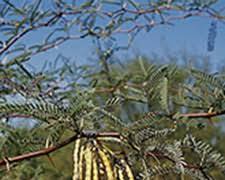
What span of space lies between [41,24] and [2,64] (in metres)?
0.15

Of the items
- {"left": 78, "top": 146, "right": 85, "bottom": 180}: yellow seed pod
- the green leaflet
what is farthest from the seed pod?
the green leaflet

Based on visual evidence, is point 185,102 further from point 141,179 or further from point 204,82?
point 141,179

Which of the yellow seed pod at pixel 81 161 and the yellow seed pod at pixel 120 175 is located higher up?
the yellow seed pod at pixel 81 161

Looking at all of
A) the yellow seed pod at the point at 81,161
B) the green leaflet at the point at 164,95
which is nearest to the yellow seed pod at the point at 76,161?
the yellow seed pod at the point at 81,161

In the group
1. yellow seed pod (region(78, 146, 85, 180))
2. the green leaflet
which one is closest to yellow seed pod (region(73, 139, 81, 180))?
yellow seed pod (region(78, 146, 85, 180))

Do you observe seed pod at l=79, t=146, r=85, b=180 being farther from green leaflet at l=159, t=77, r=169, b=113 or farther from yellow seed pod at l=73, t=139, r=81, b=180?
green leaflet at l=159, t=77, r=169, b=113

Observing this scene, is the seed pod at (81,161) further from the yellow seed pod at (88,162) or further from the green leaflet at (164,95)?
the green leaflet at (164,95)

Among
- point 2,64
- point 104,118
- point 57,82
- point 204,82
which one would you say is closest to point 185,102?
point 204,82

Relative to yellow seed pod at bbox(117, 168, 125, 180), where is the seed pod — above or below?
above

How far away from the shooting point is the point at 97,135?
19.8 inches

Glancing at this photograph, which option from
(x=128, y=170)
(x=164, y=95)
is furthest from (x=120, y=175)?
(x=164, y=95)

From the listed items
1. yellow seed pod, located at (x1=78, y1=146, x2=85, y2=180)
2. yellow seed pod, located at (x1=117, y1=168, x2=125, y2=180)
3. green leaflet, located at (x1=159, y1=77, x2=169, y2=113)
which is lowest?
yellow seed pod, located at (x1=117, y1=168, x2=125, y2=180)

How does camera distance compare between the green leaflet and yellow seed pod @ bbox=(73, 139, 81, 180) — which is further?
the green leaflet

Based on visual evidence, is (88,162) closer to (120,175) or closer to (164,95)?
(120,175)
